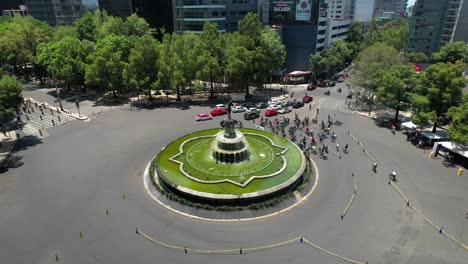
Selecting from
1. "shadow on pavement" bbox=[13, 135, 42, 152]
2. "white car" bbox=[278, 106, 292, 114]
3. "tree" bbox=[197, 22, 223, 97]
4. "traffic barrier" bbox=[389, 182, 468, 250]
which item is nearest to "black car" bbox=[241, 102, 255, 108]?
"white car" bbox=[278, 106, 292, 114]

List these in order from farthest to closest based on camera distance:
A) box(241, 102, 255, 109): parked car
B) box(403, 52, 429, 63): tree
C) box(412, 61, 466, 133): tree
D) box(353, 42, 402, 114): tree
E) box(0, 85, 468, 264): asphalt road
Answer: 1. box(403, 52, 429, 63): tree
2. box(241, 102, 255, 109): parked car
3. box(353, 42, 402, 114): tree
4. box(412, 61, 466, 133): tree
5. box(0, 85, 468, 264): asphalt road

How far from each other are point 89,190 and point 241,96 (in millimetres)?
41803

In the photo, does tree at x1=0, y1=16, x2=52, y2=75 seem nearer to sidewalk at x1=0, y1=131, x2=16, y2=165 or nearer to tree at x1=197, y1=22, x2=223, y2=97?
sidewalk at x1=0, y1=131, x2=16, y2=165

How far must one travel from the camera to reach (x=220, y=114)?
59.7 m

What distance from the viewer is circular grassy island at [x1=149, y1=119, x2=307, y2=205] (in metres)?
32.8

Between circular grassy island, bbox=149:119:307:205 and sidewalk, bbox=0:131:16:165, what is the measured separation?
907 inches

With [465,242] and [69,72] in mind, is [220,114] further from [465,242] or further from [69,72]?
[465,242]

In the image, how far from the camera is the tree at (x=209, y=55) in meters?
64.3

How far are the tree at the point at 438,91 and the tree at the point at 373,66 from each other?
38.0ft

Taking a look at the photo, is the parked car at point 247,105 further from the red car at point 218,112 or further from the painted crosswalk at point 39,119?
the painted crosswalk at point 39,119

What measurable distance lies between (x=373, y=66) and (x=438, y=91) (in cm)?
1686

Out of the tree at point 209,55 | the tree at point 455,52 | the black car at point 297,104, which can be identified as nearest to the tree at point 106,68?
the tree at point 209,55

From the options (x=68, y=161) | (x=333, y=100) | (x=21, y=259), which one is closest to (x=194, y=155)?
(x=68, y=161)

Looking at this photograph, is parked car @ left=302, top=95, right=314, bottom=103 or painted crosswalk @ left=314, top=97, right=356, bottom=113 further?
parked car @ left=302, top=95, right=314, bottom=103
